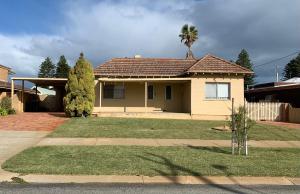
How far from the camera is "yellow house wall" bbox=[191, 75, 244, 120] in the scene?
30.0 metres

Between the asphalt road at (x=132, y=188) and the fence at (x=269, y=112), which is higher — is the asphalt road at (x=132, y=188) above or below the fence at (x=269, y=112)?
below

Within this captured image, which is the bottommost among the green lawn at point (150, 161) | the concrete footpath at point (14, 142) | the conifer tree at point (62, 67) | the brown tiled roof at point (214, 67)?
the green lawn at point (150, 161)

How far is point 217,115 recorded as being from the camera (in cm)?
3014

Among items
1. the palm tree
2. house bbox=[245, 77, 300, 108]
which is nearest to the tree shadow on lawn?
house bbox=[245, 77, 300, 108]

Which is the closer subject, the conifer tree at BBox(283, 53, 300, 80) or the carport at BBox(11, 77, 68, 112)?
the carport at BBox(11, 77, 68, 112)

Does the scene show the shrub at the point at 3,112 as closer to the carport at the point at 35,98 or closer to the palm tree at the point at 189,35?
the carport at the point at 35,98

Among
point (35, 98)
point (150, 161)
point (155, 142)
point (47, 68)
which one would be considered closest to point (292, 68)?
point (47, 68)

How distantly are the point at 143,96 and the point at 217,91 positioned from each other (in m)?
5.45

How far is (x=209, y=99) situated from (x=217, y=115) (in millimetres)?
1225

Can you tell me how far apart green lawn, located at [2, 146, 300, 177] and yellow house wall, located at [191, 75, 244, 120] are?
14919 mm

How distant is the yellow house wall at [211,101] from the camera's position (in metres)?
30.0

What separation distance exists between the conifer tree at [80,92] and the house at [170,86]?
2306 millimetres

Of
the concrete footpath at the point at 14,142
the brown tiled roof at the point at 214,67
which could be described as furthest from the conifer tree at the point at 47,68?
the concrete footpath at the point at 14,142

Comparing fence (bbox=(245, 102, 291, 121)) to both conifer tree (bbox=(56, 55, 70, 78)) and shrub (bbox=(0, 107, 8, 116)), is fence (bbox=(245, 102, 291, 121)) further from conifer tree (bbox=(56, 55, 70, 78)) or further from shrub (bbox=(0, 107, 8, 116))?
conifer tree (bbox=(56, 55, 70, 78))
